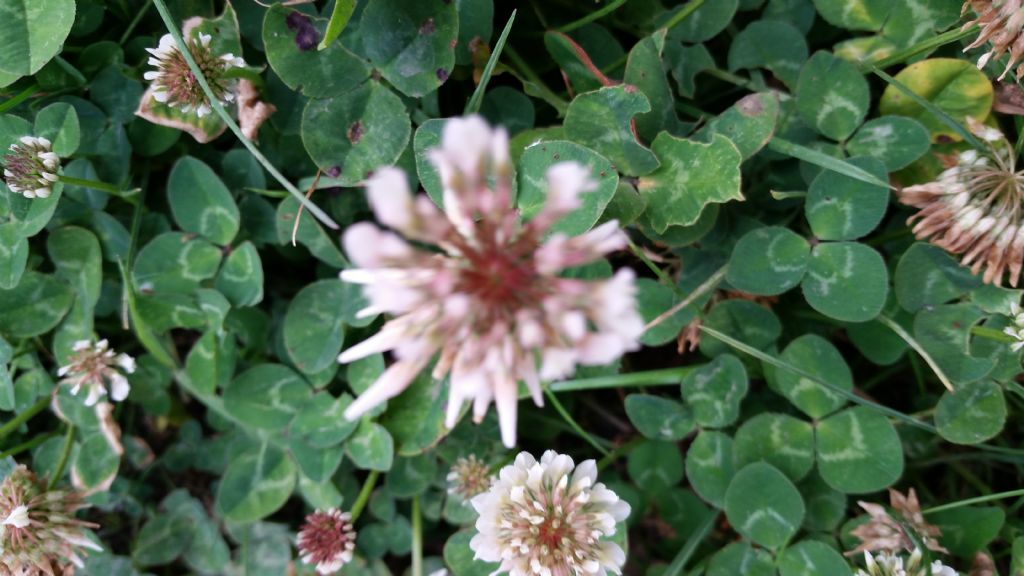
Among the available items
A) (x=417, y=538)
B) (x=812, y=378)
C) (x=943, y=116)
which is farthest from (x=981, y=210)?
(x=417, y=538)

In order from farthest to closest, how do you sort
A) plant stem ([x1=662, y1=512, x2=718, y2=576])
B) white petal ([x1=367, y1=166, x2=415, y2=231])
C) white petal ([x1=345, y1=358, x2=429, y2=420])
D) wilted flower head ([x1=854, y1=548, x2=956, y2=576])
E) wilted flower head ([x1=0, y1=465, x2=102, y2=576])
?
plant stem ([x1=662, y1=512, x2=718, y2=576]) < wilted flower head ([x1=0, y1=465, x2=102, y2=576]) < wilted flower head ([x1=854, y1=548, x2=956, y2=576]) < white petal ([x1=345, y1=358, x2=429, y2=420]) < white petal ([x1=367, y1=166, x2=415, y2=231])

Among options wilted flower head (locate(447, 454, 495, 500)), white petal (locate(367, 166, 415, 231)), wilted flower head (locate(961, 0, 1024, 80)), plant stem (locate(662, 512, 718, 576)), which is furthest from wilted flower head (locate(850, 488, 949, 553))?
white petal (locate(367, 166, 415, 231))

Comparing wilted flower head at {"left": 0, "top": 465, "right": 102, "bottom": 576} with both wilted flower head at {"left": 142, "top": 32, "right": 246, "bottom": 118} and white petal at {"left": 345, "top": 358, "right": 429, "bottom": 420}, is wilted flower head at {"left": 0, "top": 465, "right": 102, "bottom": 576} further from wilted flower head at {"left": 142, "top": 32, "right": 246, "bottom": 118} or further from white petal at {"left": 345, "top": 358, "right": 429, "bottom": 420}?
white petal at {"left": 345, "top": 358, "right": 429, "bottom": 420}

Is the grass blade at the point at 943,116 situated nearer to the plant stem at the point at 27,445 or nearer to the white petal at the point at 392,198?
the white petal at the point at 392,198

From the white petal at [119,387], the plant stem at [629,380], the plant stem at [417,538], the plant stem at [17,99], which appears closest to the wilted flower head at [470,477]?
the plant stem at [417,538]

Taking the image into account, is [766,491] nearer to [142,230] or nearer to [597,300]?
[597,300]

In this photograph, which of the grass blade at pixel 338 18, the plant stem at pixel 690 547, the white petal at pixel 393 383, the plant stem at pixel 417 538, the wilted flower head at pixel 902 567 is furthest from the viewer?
the plant stem at pixel 417 538
